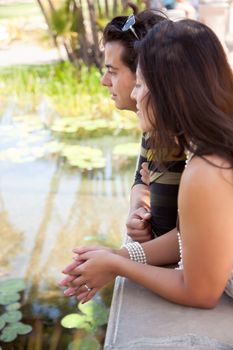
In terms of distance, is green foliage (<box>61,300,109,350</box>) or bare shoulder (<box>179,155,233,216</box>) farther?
green foliage (<box>61,300,109,350</box>)

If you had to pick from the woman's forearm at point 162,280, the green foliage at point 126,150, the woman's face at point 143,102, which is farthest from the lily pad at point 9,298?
the green foliage at point 126,150

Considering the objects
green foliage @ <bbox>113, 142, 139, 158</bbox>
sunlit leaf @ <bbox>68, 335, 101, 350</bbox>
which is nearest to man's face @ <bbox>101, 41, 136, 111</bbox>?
sunlit leaf @ <bbox>68, 335, 101, 350</bbox>

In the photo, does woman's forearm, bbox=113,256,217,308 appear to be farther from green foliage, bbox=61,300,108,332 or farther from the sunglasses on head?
green foliage, bbox=61,300,108,332

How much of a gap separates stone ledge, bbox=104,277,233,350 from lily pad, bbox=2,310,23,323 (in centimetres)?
121

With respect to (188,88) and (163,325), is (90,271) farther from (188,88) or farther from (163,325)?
(188,88)

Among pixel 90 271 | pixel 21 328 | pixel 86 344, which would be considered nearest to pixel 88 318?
pixel 86 344

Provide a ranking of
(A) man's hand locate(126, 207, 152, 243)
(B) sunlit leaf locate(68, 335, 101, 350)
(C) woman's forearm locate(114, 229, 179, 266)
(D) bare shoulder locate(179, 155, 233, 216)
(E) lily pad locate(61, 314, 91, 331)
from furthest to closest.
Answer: (E) lily pad locate(61, 314, 91, 331)
(B) sunlit leaf locate(68, 335, 101, 350)
(A) man's hand locate(126, 207, 152, 243)
(C) woman's forearm locate(114, 229, 179, 266)
(D) bare shoulder locate(179, 155, 233, 216)

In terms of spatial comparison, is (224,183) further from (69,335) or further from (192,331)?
(69,335)

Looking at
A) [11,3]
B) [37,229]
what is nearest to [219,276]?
[37,229]

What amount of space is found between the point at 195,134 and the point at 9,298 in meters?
1.75

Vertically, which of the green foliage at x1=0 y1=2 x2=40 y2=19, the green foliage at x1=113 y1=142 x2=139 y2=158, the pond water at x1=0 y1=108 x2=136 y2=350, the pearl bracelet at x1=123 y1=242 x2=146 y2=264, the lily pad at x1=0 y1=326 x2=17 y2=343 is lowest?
the green foliage at x1=0 y1=2 x2=40 y2=19

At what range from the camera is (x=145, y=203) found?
1.98m

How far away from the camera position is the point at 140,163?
214 cm

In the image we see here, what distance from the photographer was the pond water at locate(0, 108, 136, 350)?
266 cm
